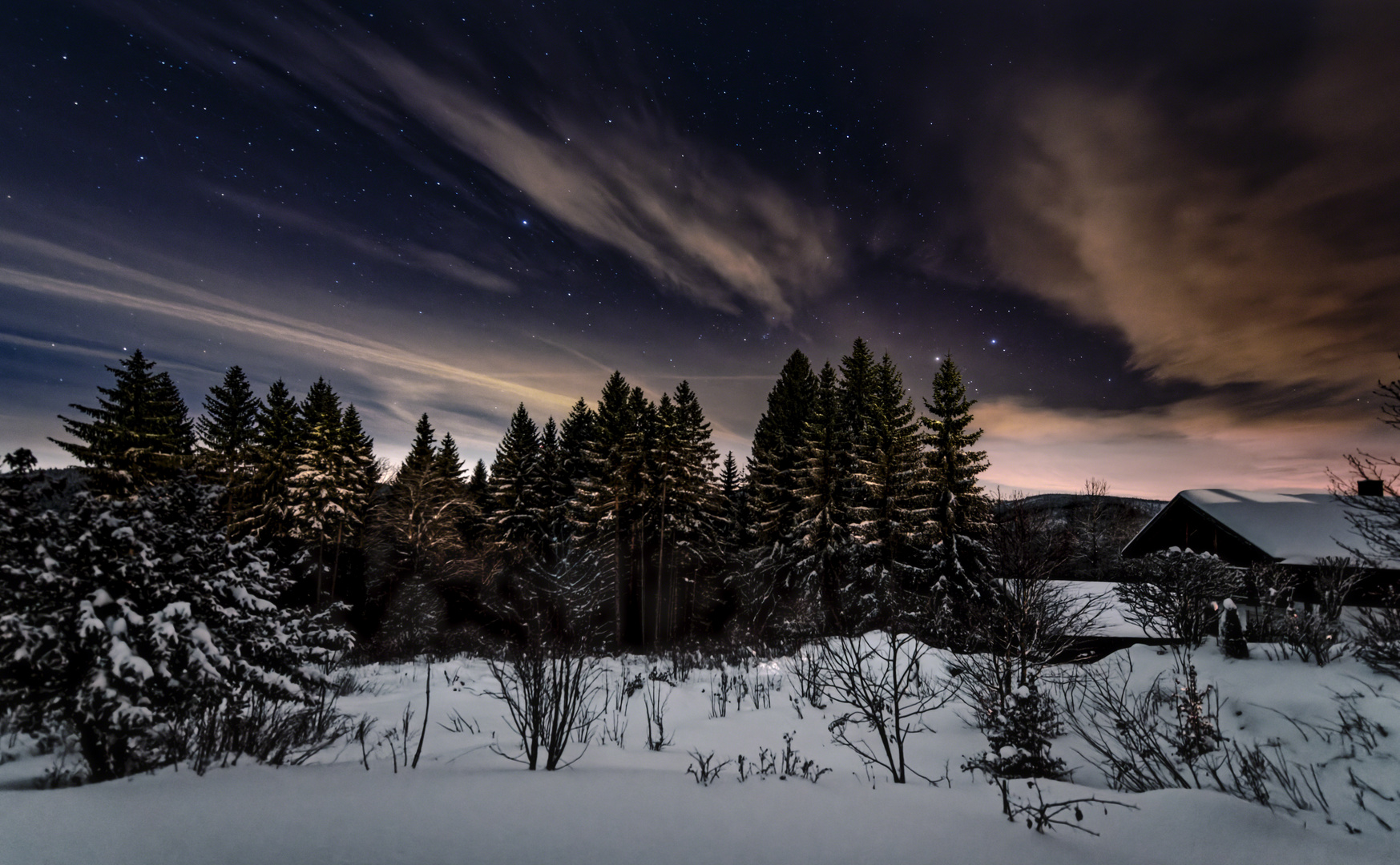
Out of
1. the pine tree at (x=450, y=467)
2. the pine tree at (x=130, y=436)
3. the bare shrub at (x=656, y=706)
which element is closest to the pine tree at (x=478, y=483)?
the pine tree at (x=450, y=467)

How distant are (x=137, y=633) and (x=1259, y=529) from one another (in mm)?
25233

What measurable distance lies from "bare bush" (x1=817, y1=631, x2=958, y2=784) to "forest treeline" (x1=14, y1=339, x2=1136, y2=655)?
10010mm

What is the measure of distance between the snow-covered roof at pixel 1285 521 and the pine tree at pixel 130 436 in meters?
38.6

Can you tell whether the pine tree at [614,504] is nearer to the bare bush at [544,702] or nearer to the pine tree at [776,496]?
the pine tree at [776,496]

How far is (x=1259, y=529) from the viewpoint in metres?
16.1

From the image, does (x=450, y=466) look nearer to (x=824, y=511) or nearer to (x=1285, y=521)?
(x=824, y=511)

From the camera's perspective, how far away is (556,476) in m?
32.8

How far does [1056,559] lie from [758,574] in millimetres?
20062

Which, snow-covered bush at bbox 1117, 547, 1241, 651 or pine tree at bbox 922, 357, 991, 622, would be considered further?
pine tree at bbox 922, 357, 991, 622

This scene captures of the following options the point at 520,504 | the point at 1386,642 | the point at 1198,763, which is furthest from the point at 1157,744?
the point at 520,504

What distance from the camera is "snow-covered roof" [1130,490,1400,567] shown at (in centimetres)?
1480

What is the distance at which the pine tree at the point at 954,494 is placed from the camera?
22.0m

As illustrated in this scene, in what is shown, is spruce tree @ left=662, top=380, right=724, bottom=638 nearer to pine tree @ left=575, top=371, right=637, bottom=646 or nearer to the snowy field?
pine tree @ left=575, top=371, right=637, bottom=646

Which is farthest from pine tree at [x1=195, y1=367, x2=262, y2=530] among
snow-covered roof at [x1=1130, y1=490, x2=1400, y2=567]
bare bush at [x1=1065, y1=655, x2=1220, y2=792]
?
snow-covered roof at [x1=1130, y1=490, x2=1400, y2=567]
